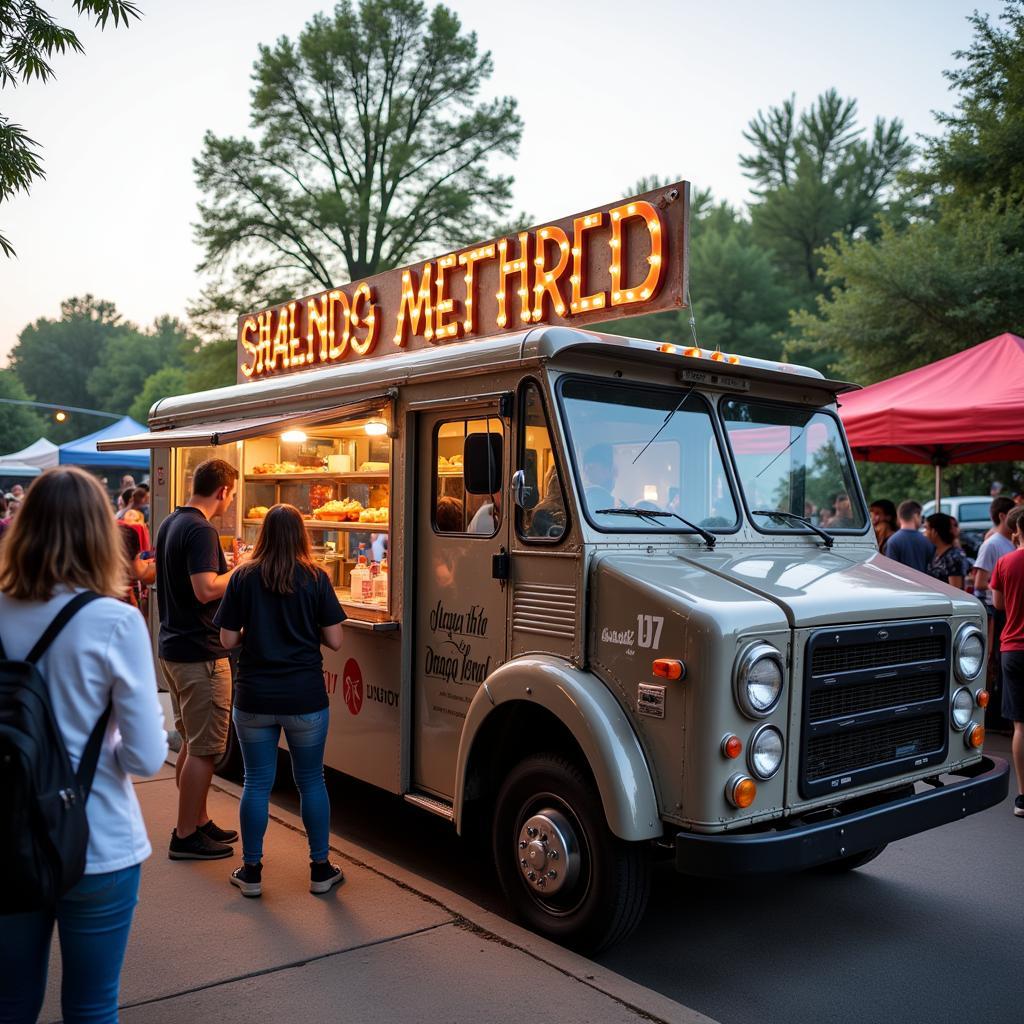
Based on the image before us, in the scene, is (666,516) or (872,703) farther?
(666,516)

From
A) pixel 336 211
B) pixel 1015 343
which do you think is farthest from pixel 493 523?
pixel 336 211

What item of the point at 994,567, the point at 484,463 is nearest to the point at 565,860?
the point at 484,463

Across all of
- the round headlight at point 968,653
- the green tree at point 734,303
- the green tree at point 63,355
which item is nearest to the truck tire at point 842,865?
the round headlight at point 968,653

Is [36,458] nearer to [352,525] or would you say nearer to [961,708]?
[352,525]

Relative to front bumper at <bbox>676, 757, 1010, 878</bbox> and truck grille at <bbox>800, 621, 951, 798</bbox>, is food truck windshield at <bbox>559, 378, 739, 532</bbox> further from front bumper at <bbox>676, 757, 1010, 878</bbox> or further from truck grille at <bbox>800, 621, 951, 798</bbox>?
front bumper at <bbox>676, 757, 1010, 878</bbox>

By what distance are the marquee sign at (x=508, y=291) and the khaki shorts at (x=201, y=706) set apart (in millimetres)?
2593

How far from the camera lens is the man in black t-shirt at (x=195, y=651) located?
5074 mm

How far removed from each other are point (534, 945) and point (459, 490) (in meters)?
2.11

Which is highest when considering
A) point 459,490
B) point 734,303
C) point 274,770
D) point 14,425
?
point 734,303

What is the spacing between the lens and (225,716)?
5246mm

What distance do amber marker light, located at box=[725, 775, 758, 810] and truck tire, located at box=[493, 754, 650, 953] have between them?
0.47 metres

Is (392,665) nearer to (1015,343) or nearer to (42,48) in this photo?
(42,48)

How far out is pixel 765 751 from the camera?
3768 mm

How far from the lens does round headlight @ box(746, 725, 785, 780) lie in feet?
12.2
